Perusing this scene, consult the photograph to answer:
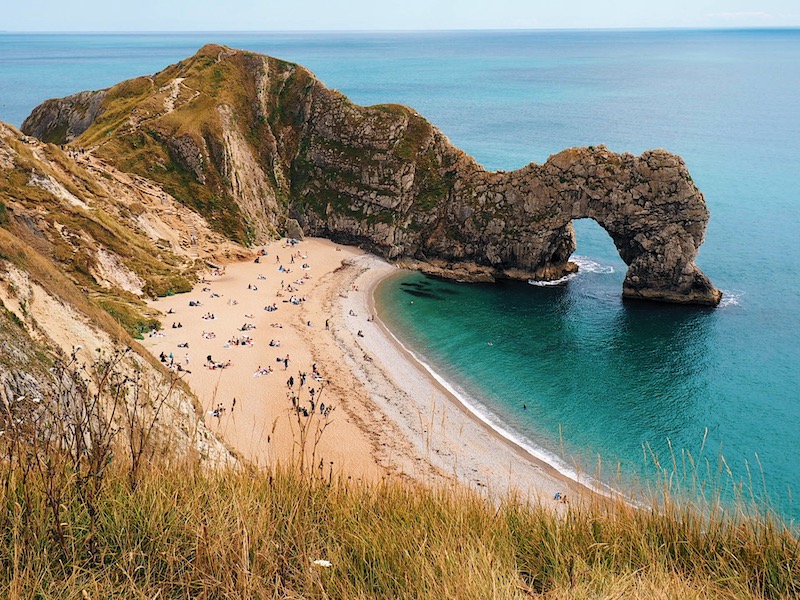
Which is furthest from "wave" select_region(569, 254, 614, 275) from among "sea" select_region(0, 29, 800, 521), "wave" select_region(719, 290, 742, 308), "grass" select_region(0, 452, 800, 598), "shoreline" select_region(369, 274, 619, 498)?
"grass" select_region(0, 452, 800, 598)

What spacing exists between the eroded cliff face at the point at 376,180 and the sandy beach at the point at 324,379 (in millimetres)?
11012

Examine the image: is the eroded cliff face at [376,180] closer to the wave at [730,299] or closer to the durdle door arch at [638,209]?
the durdle door arch at [638,209]

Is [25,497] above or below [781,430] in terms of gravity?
above

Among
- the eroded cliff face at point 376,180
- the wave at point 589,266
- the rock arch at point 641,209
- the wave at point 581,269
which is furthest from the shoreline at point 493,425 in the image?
the wave at point 589,266

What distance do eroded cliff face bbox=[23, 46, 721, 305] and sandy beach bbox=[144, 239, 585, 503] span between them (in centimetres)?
1101

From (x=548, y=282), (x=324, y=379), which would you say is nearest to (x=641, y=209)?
(x=548, y=282)

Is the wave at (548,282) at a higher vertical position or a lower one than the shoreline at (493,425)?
higher

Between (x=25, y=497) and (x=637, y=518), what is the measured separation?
8193 millimetres

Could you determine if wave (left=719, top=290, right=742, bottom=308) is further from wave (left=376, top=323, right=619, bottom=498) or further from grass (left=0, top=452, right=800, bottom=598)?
grass (left=0, top=452, right=800, bottom=598)

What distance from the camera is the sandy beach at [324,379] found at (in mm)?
36156

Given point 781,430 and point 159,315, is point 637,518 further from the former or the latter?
point 159,315

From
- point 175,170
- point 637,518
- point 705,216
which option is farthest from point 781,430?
point 175,170

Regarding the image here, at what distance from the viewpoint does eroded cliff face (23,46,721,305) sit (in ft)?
211

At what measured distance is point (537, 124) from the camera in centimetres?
16212
